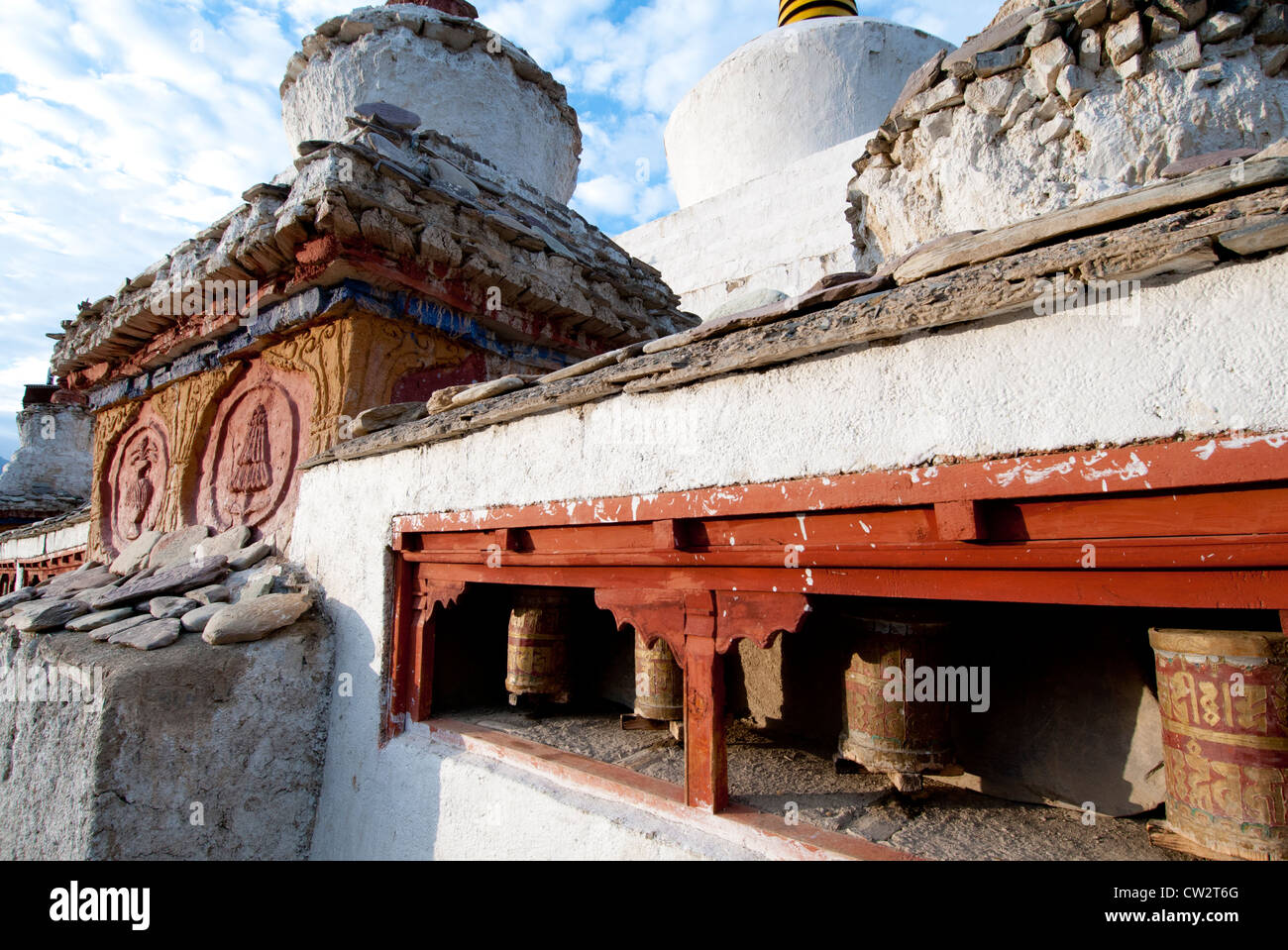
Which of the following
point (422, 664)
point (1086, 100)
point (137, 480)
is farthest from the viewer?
point (137, 480)

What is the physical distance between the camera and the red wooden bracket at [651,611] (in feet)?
6.78

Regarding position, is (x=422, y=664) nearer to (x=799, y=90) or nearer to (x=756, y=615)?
(x=756, y=615)

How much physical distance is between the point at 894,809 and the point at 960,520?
1089 mm

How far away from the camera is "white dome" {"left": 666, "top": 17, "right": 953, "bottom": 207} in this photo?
544 inches

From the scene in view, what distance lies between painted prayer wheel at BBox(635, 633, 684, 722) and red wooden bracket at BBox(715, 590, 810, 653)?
699 millimetres

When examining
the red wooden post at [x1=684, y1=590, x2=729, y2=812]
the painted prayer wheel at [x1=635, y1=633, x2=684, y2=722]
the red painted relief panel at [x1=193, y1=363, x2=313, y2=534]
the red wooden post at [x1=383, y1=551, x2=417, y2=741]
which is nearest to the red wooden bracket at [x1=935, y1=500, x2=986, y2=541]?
the red wooden post at [x1=684, y1=590, x2=729, y2=812]

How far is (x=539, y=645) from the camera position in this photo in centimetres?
312

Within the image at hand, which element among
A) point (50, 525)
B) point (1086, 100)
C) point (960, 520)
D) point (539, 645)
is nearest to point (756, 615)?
point (960, 520)

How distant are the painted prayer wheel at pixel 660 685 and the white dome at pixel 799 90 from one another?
1338 centimetres

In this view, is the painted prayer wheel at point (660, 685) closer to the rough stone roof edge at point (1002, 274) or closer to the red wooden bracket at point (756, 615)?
the red wooden bracket at point (756, 615)

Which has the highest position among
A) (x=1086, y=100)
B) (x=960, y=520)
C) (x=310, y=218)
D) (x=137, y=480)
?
(x=1086, y=100)

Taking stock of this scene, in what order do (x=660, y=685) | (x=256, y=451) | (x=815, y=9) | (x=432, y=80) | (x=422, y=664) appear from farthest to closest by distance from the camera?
(x=815, y=9), (x=432, y=80), (x=256, y=451), (x=422, y=664), (x=660, y=685)
